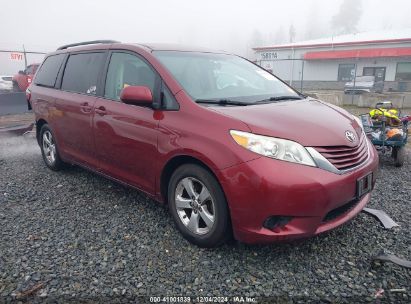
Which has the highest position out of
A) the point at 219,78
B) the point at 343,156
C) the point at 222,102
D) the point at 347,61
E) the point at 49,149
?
the point at 347,61

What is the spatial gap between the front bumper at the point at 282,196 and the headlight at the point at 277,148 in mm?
52

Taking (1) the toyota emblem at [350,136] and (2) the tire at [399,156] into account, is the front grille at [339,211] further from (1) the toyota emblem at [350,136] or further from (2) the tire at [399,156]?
(2) the tire at [399,156]

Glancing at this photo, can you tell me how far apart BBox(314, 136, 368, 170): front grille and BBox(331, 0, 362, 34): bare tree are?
80.5 meters

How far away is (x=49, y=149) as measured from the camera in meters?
5.14

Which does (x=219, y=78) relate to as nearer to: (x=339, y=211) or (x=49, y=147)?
(x=339, y=211)

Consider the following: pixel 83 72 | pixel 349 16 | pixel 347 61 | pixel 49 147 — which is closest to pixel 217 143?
pixel 83 72

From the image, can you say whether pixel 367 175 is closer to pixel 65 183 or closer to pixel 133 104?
pixel 133 104

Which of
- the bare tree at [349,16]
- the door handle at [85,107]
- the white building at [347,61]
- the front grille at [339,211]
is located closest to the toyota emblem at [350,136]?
the front grille at [339,211]

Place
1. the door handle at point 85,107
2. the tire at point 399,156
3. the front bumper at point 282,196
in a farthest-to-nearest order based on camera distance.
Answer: the tire at point 399,156 < the door handle at point 85,107 < the front bumper at point 282,196

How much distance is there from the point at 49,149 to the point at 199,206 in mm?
3193

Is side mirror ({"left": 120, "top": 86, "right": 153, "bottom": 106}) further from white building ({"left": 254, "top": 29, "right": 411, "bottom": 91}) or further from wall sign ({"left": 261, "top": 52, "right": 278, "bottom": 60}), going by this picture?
wall sign ({"left": 261, "top": 52, "right": 278, "bottom": 60})

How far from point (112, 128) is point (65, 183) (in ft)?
5.15

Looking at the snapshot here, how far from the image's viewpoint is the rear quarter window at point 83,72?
397cm

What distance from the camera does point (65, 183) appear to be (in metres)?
4.65
